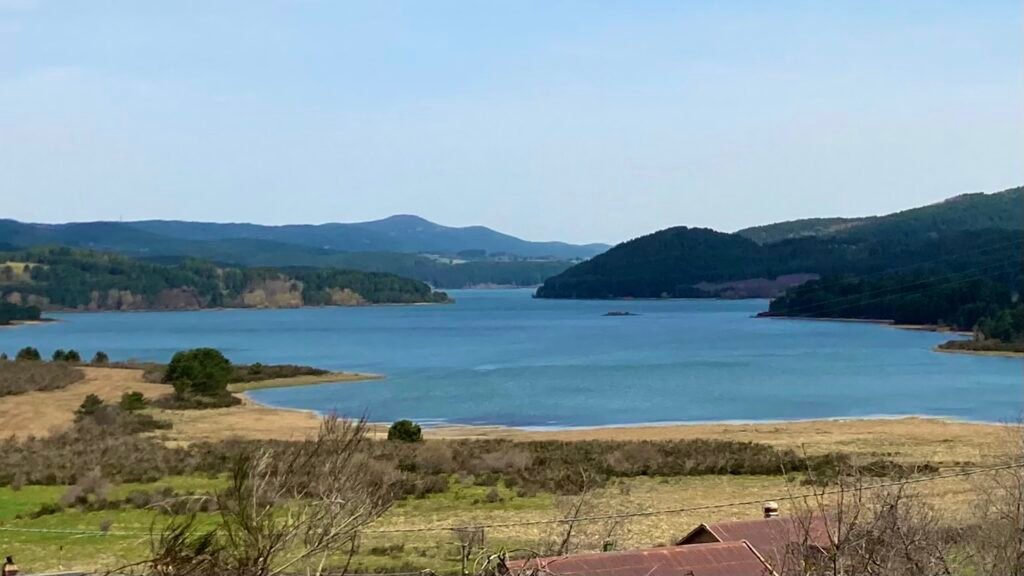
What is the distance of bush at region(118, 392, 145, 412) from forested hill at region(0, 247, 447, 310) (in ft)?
444

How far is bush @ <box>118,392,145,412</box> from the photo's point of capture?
145ft

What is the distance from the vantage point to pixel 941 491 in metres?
20.8

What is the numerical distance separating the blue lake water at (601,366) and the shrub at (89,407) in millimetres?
8604

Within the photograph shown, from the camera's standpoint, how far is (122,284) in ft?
615

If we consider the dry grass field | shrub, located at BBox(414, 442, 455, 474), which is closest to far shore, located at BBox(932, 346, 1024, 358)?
the dry grass field

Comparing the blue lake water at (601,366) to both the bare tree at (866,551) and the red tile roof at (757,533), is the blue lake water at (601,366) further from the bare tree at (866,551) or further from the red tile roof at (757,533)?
the bare tree at (866,551)

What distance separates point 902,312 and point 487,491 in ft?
324

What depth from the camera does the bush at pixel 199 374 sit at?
49594mm

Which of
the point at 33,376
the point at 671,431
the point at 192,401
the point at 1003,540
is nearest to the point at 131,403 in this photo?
the point at 192,401

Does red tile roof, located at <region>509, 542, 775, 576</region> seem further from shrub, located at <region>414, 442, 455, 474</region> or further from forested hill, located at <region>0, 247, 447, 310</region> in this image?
forested hill, located at <region>0, 247, 447, 310</region>

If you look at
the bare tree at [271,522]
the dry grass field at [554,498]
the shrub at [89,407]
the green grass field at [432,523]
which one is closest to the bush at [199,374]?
the shrub at [89,407]

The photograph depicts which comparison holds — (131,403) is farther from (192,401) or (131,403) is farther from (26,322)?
(26,322)

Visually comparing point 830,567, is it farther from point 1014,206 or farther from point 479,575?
point 1014,206

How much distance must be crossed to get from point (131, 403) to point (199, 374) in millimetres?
5232
